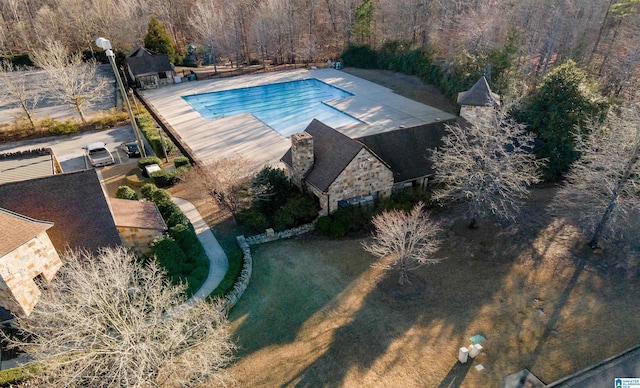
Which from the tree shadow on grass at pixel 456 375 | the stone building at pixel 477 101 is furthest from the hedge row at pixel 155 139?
the tree shadow on grass at pixel 456 375

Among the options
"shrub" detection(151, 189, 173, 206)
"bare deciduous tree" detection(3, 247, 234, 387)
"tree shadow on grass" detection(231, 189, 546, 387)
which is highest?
"bare deciduous tree" detection(3, 247, 234, 387)

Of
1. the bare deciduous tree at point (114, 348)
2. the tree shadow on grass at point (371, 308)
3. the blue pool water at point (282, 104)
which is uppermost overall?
the bare deciduous tree at point (114, 348)

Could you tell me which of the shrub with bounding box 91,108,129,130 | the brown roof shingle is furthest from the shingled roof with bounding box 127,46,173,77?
the brown roof shingle

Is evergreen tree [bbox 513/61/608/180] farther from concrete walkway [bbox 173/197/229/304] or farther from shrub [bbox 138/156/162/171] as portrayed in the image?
shrub [bbox 138/156/162/171]

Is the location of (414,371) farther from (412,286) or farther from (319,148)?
(319,148)

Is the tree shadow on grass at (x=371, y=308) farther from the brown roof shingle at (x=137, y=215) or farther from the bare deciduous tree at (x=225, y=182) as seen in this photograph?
the brown roof shingle at (x=137, y=215)

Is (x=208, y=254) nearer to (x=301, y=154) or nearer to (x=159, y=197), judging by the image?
(x=159, y=197)
